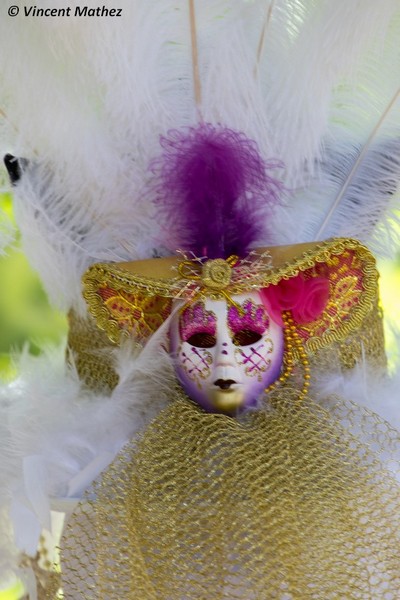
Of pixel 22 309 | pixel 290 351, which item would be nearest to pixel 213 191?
pixel 290 351

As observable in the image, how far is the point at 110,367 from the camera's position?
4.00 ft

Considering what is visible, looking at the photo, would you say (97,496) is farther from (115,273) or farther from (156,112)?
(156,112)

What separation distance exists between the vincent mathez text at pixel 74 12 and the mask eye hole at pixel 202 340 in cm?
50

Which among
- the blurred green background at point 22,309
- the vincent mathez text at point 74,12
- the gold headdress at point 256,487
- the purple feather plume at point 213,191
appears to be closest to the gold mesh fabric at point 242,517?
the gold headdress at point 256,487

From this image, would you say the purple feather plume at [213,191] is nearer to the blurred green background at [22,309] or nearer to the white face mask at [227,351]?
Result: the white face mask at [227,351]

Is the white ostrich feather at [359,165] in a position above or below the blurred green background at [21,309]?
above

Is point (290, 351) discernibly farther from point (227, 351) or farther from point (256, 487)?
point (256, 487)

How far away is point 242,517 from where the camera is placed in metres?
0.92

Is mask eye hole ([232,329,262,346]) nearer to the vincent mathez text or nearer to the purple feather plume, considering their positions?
the purple feather plume

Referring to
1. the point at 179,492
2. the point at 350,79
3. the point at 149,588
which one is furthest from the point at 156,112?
the point at 149,588

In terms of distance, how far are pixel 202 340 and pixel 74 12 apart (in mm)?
525

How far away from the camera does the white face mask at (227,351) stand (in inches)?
41.8

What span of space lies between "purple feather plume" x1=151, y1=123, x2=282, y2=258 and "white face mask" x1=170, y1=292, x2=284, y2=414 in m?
0.09

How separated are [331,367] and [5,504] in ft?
1.78
